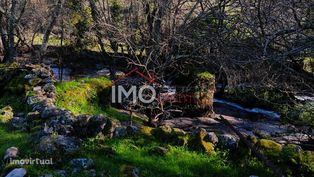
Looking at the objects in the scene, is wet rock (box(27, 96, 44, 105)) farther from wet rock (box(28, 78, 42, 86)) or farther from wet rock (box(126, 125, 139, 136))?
wet rock (box(126, 125, 139, 136))

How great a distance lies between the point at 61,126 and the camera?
24.8 ft

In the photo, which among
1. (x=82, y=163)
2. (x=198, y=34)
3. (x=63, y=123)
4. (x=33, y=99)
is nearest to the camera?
(x=82, y=163)

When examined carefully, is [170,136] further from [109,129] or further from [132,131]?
[109,129]

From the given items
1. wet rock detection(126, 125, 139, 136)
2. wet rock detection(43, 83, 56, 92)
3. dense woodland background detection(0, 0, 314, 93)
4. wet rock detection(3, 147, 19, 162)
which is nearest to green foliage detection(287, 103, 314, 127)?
dense woodland background detection(0, 0, 314, 93)

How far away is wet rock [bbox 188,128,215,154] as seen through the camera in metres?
7.34

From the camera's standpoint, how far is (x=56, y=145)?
6504mm

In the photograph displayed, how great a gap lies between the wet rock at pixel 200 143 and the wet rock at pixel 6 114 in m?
4.06

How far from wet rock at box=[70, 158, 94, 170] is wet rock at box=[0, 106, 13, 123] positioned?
131 inches

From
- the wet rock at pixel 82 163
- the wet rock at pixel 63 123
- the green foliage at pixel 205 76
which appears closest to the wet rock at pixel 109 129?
the wet rock at pixel 63 123

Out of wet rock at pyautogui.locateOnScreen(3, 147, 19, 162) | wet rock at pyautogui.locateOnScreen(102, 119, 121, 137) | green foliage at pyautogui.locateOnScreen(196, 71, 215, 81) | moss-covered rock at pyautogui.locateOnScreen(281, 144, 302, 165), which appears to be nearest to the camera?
wet rock at pyautogui.locateOnScreen(3, 147, 19, 162)

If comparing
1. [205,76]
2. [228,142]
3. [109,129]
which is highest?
[205,76]

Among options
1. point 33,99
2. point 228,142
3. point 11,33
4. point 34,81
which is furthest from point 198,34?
point 11,33

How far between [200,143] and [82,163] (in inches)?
88.2

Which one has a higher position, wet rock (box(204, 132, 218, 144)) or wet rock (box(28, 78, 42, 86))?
wet rock (box(28, 78, 42, 86))
